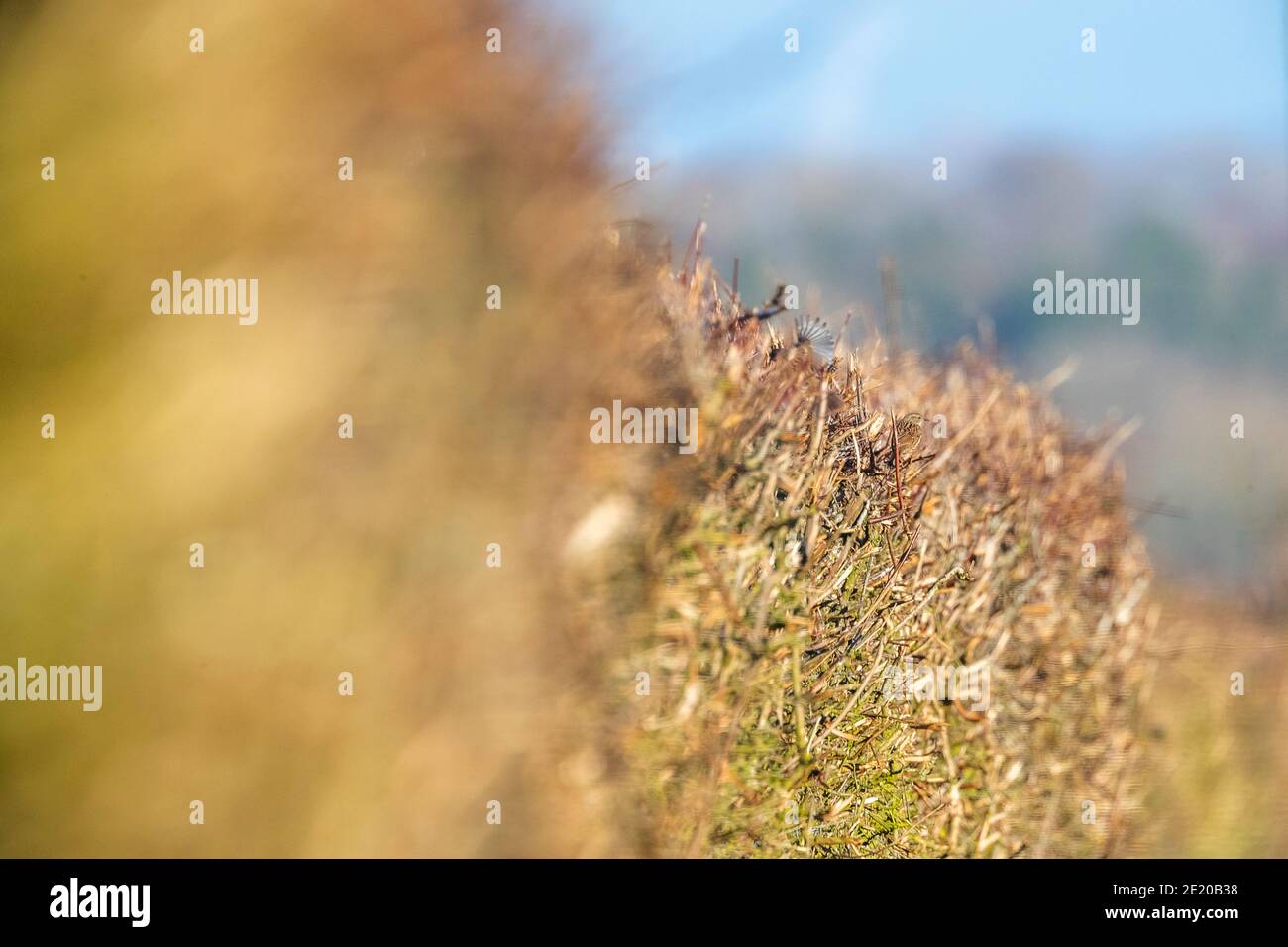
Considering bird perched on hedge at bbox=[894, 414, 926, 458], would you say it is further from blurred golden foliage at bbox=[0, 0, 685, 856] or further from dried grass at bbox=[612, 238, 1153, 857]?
blurred golden foliage at bbox=[0, 0, 685, 856]

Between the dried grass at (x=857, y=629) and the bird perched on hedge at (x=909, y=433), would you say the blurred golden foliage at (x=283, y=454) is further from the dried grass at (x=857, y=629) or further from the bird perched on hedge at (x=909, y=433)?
the bird perched on hedge at (x=909, y=433)

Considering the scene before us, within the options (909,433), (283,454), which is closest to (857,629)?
(909,433)

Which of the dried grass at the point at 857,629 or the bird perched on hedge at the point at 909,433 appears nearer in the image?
the dried grass at the point at 857,629

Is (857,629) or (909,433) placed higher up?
(909,433)

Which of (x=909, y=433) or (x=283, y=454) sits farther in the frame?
(x=909, y=433)

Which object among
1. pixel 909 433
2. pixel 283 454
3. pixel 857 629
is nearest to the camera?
pixel 283 454

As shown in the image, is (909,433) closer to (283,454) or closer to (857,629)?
(857,629)

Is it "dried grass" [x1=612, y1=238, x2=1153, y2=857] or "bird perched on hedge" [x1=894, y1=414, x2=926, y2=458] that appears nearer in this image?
"dried grass" [x1=612, y1=238, x2=1153, y2=857]

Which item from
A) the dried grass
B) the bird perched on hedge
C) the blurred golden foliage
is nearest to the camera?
the blurred golden foliage

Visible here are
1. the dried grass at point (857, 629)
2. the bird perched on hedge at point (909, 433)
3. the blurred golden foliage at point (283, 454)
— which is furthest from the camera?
the bird perched on hedge at point (909, 433)

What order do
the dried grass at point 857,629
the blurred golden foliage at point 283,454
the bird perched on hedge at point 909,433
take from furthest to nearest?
the bird perched on hedge at point 909,433 → the dried grass at point 857,629 → the blurred golden foliage at point 283,454

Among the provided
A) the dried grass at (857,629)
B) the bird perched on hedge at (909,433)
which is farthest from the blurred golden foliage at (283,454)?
the bird perched on hedge at (909,433)

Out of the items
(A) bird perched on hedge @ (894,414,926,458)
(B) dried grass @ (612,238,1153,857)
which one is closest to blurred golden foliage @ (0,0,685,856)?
(B) dried grass @ (612,238,1153,857)
